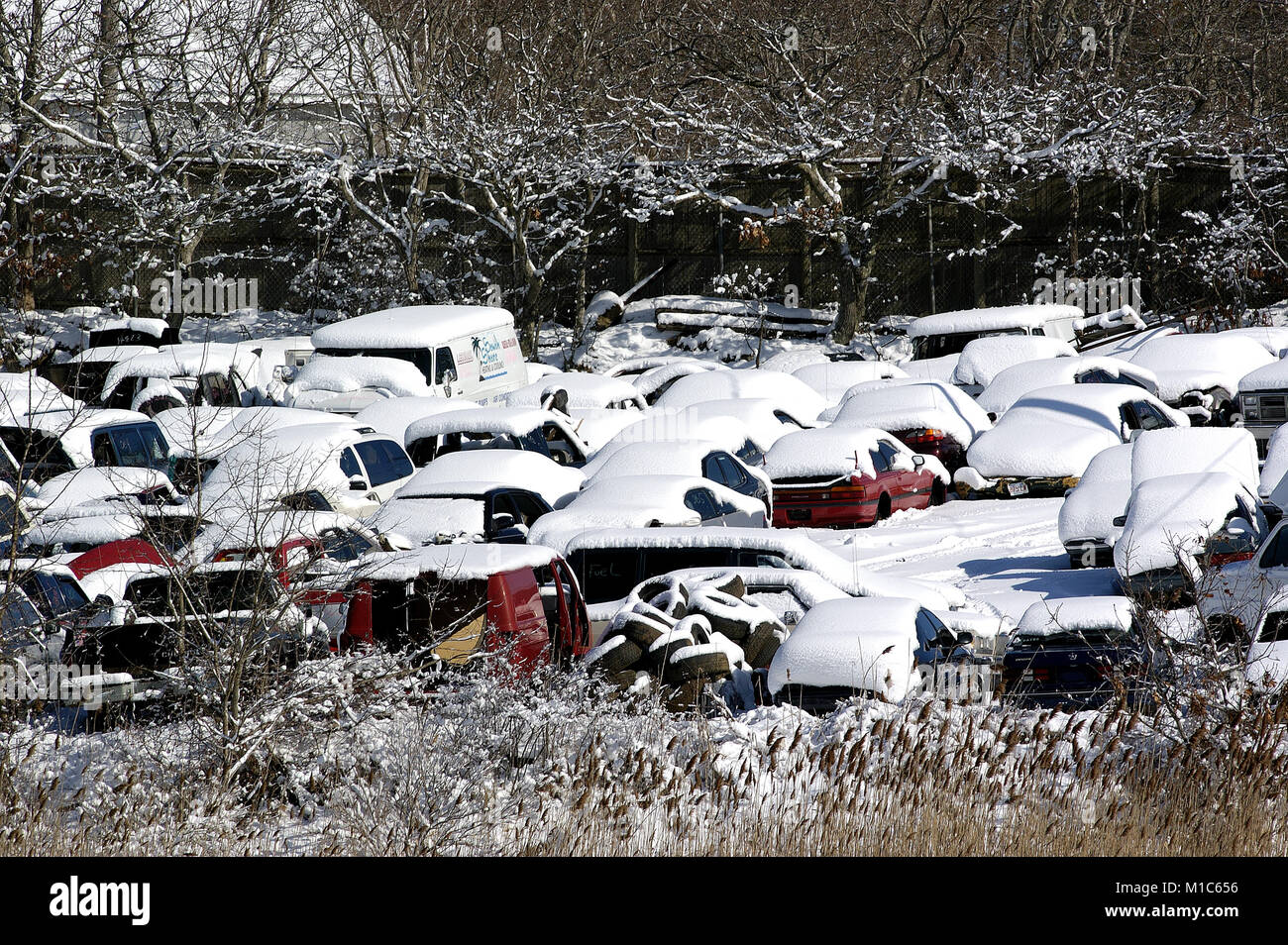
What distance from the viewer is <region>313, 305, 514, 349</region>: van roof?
23.8m

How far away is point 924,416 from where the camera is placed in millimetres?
20125

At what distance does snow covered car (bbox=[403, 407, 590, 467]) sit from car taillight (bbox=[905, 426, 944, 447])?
435cm

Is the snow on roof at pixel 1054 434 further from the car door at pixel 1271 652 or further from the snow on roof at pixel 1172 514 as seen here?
the car door at pixel 1271 652

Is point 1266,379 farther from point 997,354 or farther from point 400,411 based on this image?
point 400,411

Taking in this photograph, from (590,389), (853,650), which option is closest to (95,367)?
(590,389)

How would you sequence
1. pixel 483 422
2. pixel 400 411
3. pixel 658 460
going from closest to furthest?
pixel 658 460 → pixel 483 422 → pixel 400 411

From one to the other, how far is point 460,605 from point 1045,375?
14.6m

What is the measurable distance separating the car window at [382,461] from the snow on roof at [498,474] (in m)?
0.85

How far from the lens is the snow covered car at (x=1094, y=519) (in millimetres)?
14750

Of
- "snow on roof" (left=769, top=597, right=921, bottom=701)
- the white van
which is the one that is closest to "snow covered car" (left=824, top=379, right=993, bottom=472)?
the white van

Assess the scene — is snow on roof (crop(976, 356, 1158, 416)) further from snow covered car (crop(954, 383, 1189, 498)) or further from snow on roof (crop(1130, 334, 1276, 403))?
snow covered car (crop(954, 383, 1189, 498))

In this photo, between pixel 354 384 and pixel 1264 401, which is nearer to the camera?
pixel 1264 401
